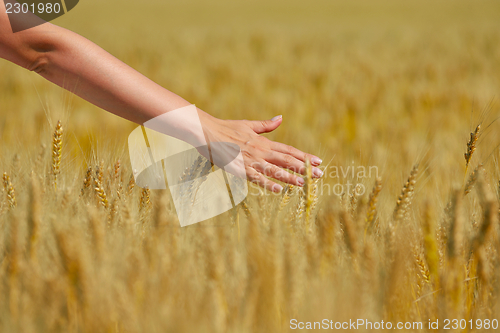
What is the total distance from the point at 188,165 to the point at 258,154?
233mm

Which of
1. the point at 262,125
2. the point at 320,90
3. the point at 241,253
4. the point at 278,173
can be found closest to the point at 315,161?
the point at 278,173

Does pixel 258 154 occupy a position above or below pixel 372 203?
above

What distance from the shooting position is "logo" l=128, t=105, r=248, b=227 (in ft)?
2.66

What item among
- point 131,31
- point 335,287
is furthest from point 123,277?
point 131,31

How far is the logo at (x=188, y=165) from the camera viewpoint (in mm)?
812

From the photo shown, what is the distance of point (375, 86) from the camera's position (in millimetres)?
3488

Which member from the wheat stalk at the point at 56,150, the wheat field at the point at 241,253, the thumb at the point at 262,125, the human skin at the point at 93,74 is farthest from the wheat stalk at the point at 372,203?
the wheat stalk at the point at 56,150

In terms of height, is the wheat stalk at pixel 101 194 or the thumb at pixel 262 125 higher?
the thumb at pixel 262 125

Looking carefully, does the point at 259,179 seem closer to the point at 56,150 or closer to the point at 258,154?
the point at 258,154

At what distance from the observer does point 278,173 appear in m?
0.98

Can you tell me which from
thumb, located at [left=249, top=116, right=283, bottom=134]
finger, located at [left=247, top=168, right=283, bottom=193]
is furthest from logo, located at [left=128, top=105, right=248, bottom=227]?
thumb, located at [left=249, top=116, right=283, bottom=134]

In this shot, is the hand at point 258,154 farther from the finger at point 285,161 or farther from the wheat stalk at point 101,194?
the wheat stalk at point 101,194

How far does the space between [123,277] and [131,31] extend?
23.8ft

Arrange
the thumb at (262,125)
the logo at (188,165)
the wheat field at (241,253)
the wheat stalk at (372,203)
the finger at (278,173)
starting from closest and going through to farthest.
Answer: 1. the wheat field at (241,253)
2. the wheat stalk at (372,203)
3. the logo at (188,165)
4. the finger at (278,173)
5. the thumb at (262,125)
